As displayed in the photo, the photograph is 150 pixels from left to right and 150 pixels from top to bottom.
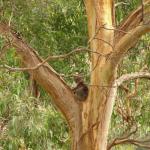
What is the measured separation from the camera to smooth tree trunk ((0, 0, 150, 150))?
4141 mm

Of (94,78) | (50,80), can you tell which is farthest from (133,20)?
(50,80)

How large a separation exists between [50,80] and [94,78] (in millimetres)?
376

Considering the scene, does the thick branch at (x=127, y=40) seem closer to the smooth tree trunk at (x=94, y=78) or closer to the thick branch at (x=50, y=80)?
the smooth tree trunk at (x=94, y=78)

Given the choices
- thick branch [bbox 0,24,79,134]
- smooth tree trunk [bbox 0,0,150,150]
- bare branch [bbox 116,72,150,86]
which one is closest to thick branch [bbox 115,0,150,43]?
smooth tree trunk [bbox 0,0,150,150]

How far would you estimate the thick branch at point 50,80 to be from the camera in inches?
165

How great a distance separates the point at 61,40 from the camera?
4.90m

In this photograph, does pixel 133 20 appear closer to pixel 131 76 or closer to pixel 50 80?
pixel 131 76

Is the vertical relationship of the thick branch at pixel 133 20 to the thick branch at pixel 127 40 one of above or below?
above

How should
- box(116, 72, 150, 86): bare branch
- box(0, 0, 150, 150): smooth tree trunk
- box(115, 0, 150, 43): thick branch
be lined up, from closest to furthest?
1. box(115, 0, 150, 43): thick branch
2. box(0, 0, 150, 150): smooth tree trunk
3. box(116, 72, 150, 86): bare branch

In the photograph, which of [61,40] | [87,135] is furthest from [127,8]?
[87,135]

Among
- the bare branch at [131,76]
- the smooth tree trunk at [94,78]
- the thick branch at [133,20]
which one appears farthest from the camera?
the bare branch at [131,76]

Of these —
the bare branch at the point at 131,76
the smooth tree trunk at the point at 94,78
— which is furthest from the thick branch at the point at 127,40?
the bare branch at the point at 131,76

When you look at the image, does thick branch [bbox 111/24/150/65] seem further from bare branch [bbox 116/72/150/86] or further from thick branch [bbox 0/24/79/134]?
thick branch [bbox 0/24/79/134]

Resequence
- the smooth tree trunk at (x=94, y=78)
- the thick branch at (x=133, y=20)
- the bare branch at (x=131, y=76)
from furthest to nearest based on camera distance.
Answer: the bare branch at (x=131, y=76), the smooth tree trunk at (x=94, y=78), the thick branch at (x=133, y=20)
